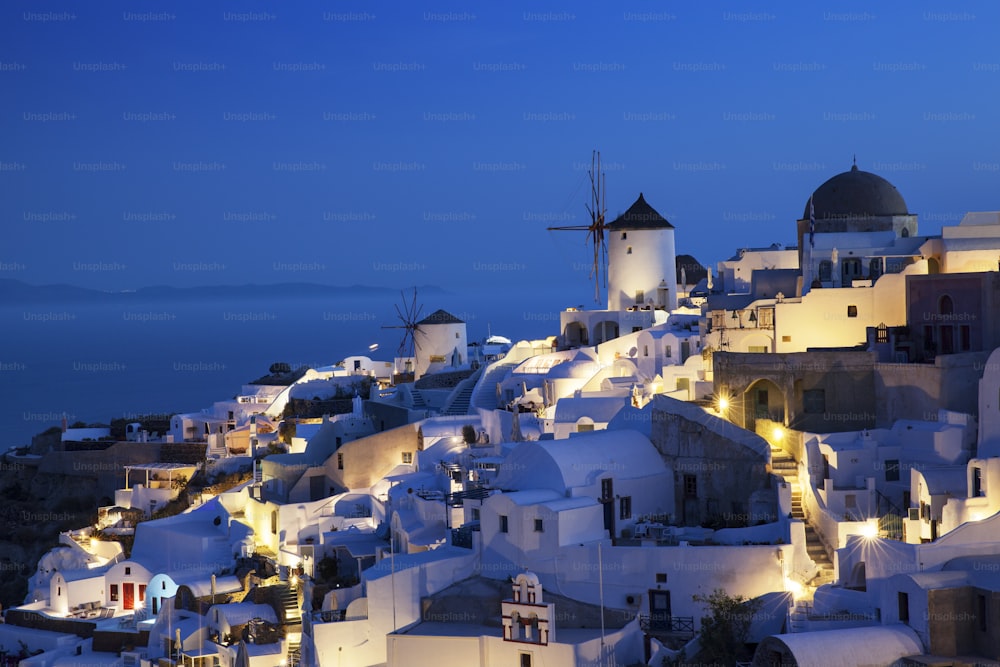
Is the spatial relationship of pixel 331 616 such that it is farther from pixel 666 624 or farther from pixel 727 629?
pixel 727 629

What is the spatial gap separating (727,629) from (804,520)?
10.0ft

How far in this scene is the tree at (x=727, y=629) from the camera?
20.1 meters

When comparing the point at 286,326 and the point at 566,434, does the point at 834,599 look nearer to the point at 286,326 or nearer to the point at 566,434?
the point at 566,434

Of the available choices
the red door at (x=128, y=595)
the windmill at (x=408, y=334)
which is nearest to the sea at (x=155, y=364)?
the windmill at (x=408, y=334)

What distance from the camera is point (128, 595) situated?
3148 cm

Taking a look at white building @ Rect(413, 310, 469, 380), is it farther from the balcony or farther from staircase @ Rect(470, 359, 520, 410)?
the balcony

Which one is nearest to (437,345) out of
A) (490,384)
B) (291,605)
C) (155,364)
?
(490,384)

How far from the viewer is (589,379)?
33250mm

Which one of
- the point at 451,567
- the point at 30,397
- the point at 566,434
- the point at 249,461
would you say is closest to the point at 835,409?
the point at 566,434

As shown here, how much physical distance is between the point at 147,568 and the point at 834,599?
56.3 feet

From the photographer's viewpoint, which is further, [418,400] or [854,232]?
[418,400]

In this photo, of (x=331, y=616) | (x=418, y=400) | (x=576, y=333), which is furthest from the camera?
(x=576, y=333)

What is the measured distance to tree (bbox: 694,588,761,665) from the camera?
65.9ft

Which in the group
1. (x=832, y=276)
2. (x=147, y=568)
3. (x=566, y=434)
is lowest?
(x=147, y=568)
